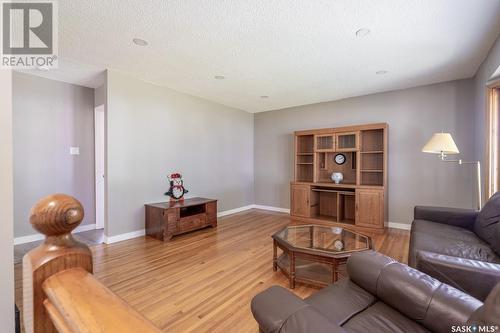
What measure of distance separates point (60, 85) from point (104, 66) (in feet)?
3.78

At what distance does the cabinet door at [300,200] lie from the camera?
483 centimetres

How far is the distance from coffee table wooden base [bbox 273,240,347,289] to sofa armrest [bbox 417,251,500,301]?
0.73 meters

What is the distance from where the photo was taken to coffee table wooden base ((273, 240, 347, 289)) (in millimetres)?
2123

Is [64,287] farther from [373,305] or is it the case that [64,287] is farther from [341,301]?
[373,305]

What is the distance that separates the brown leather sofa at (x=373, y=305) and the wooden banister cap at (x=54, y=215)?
2.73 ft

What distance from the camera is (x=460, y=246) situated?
6.56 feet

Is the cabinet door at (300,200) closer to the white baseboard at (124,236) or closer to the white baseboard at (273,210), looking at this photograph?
the white baseboard at (273,210)

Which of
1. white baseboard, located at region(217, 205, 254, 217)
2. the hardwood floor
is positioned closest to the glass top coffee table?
the hardwood floor

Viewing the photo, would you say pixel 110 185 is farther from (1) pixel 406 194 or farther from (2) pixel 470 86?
(2) pixel 470 86

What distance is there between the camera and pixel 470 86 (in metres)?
3.71

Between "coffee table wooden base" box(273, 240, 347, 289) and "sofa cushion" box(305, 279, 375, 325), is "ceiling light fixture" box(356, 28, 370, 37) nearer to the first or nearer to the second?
"coffee table wooden base" box(273, 240, 347, 289)

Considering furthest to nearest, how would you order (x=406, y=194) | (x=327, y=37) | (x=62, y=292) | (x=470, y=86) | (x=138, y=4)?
(x=406, y=194)
(x=470, y=86)
(x=327, y=37)
(x=138, y=4)
(x=62, y=292)

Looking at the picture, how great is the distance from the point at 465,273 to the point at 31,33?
13.3ft

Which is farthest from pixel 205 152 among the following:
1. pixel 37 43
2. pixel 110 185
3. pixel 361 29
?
pixel 361 29
